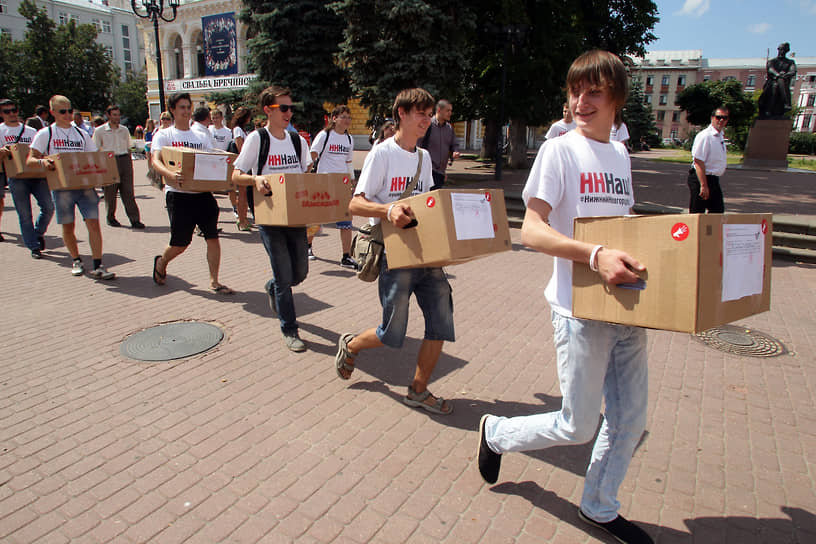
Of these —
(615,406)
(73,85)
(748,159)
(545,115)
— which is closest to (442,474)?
(615,406)

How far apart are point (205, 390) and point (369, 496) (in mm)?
1736

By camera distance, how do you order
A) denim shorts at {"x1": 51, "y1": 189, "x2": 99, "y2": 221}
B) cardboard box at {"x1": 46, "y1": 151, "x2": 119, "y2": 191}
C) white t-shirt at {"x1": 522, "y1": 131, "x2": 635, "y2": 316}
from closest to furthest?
white t-shirt at {"x1": 522, "y1": 131, "x2": 635, "y2": 316} < cardboard box at {"x1": 46, "y1": 151, "x2": 119, "y2": 191} < denim shorts at {"x1": 51, "y1": 189, "x2": 99, "y2": 221}

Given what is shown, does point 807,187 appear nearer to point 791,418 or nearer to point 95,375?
point 791,418

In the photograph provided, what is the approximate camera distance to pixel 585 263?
6.86 ft

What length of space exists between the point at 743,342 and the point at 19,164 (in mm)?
9184

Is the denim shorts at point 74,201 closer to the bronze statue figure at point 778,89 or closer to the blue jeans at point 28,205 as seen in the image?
the blue jeans at point 28,205

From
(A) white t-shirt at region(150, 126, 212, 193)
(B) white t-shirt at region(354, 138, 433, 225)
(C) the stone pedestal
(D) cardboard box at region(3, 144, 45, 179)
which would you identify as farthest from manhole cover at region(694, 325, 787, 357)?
(C) the stone pedestal

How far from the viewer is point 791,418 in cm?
371

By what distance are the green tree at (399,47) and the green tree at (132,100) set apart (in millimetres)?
49478

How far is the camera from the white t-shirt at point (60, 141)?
636 centimetres

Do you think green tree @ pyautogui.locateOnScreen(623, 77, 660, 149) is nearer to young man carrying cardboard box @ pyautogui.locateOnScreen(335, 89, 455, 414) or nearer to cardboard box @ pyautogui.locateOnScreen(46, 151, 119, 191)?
cardboard box @ pyautogui.locateOnScreen(46, 151, 119, 191)

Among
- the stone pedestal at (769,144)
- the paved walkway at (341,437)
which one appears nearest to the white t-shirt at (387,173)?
the paved walkway at (341,437)

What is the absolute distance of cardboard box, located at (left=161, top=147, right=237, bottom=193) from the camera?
545cm

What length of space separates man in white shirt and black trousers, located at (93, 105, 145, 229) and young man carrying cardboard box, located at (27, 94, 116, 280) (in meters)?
3.11
